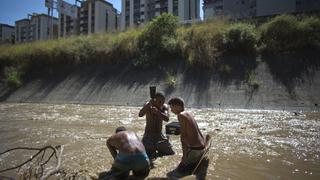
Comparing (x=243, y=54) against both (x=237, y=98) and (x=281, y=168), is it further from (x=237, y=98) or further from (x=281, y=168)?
(x=281, y=168)

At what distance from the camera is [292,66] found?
1683cm

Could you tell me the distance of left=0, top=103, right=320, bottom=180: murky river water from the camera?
5.83 m

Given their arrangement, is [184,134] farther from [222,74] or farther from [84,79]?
[84,79]

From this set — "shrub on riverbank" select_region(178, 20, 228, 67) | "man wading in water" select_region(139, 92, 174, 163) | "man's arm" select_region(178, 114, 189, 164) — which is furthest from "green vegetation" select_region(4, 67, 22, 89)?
Answer: "man's arm" select_region(178, 114, 189, 164)

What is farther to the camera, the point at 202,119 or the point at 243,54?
the point at 243,54

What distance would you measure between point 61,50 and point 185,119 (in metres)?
24.2

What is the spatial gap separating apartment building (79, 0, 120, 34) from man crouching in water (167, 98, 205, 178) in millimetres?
88134

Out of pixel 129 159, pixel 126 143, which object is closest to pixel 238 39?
pixel 126 143

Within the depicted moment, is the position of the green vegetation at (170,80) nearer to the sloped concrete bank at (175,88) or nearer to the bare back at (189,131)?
the sloped concrete bank at (175,88)

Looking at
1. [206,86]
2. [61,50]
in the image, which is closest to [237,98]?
[206,86]

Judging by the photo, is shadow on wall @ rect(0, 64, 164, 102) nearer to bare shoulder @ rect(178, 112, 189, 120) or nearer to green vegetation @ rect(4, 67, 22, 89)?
green vegetation @ rect(4, 67, 22, 89)

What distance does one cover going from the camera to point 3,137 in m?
9.50

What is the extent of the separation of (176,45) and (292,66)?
7196 millimetres

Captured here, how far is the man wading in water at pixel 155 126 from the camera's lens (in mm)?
6438
